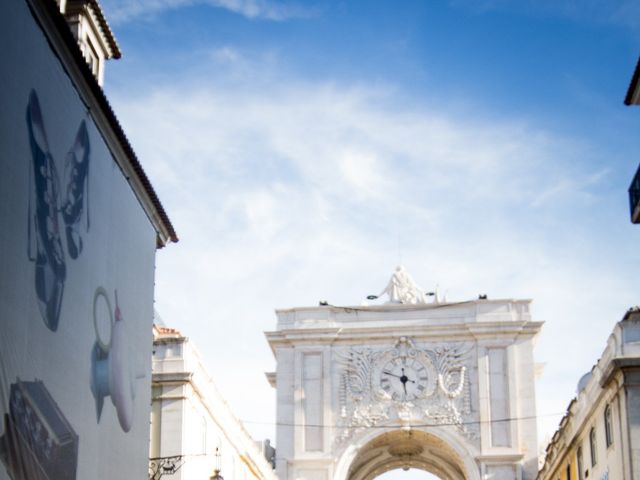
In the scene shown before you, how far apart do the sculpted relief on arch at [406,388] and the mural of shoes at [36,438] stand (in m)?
36.8

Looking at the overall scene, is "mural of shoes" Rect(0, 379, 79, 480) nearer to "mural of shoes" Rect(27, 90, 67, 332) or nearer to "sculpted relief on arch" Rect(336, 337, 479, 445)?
"mural of shoes" Rect(27, 90, 67, 332)

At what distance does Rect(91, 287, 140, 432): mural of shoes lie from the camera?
23.4 metres

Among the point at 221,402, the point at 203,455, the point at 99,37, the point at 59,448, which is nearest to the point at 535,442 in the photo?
the point at 221,402

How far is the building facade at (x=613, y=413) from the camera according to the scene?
118ft

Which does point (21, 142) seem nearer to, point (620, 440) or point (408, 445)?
point (620, 440)

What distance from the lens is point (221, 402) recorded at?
41.6 meters

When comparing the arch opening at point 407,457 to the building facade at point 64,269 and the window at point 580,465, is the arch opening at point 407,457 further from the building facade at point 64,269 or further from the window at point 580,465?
the building facade at point 64,269

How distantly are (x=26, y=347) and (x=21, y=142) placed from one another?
317cm

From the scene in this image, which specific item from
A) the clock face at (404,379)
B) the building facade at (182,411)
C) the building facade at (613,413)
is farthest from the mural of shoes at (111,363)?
the clock face at (404,379)

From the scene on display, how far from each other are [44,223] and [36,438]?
11.4 ft

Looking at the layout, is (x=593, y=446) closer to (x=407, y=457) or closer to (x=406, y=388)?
(x=406, y=388)

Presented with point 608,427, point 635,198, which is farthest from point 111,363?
point 608,427

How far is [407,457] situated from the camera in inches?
2562

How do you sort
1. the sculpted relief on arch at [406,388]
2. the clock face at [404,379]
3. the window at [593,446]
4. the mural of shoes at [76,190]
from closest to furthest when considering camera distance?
the mural of shoes at [76,190] → the window at [593,446] → the sculpted relief on arch at [406,388] → the clock face at [404,379]
